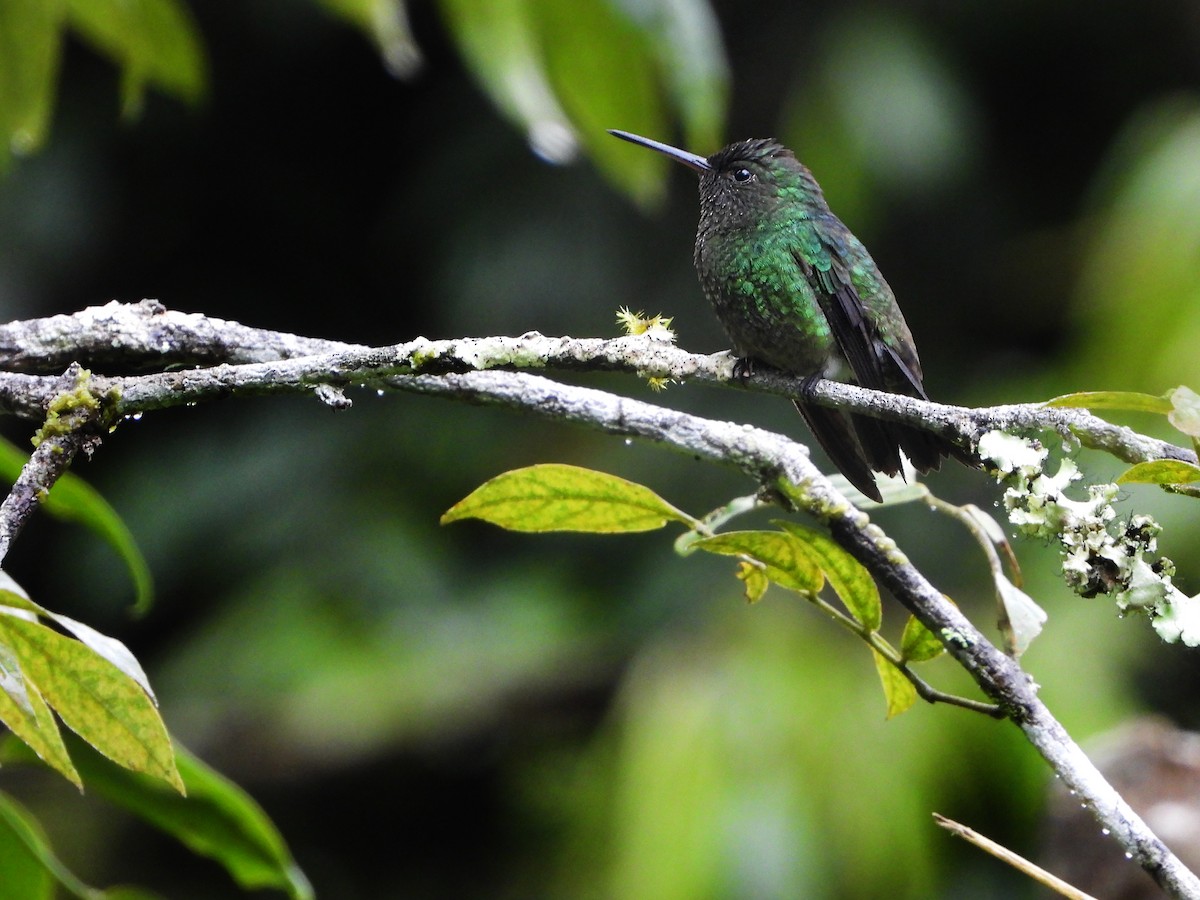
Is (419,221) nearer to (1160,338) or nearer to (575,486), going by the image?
(1160,338)

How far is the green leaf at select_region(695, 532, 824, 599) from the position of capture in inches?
39.6

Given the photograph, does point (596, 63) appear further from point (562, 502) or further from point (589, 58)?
point (562, 502)

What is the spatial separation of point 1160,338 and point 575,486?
3759mm

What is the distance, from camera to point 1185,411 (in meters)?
0.82

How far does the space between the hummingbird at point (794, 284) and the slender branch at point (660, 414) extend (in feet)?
2.59

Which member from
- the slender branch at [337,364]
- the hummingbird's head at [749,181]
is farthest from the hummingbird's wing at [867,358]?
the slender branch at [337,364]

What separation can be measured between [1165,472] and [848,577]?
299mm

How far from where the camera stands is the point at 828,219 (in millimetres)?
2279

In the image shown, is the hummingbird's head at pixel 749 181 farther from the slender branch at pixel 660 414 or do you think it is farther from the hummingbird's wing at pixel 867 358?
the slender branch at pixel 660 414

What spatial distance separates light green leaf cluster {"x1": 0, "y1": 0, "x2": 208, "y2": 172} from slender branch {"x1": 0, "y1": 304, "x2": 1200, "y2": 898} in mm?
602

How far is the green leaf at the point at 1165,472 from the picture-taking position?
2.59 ft

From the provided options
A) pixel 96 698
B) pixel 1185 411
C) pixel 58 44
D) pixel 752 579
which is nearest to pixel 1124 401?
pixel 1185 411

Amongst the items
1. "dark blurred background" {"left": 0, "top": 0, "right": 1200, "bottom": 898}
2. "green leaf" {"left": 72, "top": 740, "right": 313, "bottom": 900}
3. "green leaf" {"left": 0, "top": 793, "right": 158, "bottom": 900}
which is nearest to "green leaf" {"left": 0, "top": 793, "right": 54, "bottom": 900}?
"green leaf" {"left": 0, "top": 793, "right": 158, "bottom": 900}

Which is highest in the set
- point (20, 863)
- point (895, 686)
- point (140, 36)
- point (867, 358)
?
point (140, 36)
